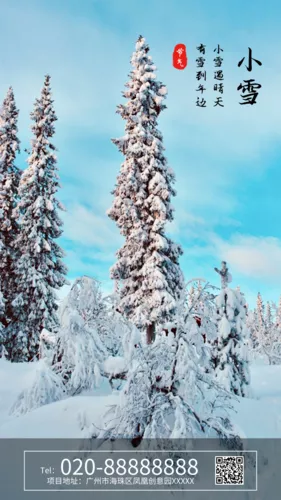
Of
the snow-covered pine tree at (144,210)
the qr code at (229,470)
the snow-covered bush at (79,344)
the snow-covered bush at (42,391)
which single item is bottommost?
the qr code at (229,470)

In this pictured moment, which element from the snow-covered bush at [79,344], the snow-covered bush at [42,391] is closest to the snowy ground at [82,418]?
the snow-covered bush at [79,344]

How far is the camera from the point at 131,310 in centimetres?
1744

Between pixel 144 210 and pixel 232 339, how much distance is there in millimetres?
8075

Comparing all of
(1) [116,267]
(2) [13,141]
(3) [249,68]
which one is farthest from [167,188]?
(2) [13,141]

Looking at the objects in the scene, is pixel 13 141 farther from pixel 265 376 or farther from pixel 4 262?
pixel 265 376

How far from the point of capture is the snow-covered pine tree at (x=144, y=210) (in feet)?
55.6

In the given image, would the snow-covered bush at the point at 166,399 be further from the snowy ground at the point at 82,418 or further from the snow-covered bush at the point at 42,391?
the snow-covered bush at the point at 42,391

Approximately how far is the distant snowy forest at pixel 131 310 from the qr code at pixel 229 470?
34 cm

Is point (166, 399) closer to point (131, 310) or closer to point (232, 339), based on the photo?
point (232, 339)

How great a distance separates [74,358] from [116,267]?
403 inches

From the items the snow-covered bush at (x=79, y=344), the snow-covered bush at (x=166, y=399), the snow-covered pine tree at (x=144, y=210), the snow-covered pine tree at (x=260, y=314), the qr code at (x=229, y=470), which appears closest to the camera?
the qr code at (x=229, y=470)

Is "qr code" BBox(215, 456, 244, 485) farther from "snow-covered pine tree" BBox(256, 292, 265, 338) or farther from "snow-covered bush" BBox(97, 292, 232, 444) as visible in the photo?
"snow-covered pine tree" BBox(256, 292, 265, 338)

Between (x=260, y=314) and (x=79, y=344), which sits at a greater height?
(x=79, y=344)

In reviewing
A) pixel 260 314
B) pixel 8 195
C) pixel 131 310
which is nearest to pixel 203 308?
pixel 131 310
